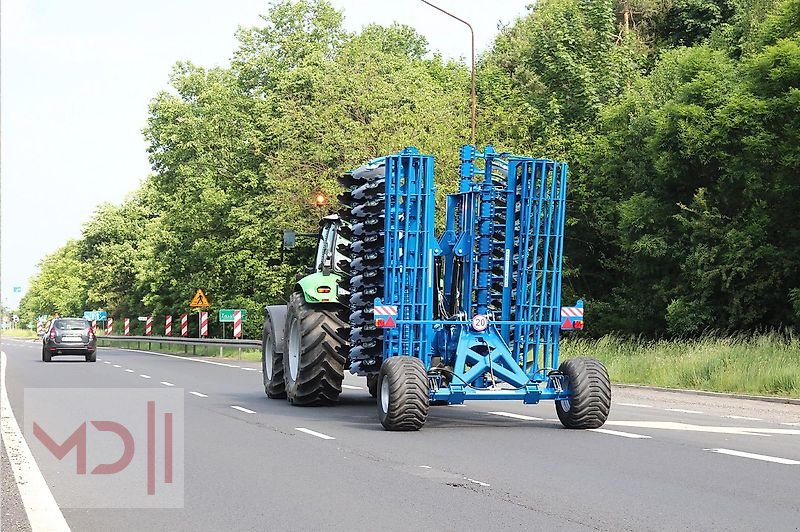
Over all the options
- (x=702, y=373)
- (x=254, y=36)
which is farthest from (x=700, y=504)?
(x=254, y=36)

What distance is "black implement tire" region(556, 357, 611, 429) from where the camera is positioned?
1428 centimetres

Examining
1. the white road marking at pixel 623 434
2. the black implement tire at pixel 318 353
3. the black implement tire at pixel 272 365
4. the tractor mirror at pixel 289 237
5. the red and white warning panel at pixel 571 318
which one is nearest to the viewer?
the white road marking at pixel 623 434

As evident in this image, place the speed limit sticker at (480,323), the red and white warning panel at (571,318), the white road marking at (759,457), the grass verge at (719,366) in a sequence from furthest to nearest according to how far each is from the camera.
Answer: the grass verge at (719,366) < the red and white warning panel at (571,318) < the speed limit sticker at (480,323) < the white road marking at (759,457)

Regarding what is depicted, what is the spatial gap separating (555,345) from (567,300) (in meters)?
35.0

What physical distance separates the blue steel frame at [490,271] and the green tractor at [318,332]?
9.06 ft

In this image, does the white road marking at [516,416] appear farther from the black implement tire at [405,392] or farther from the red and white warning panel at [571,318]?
the black implement tire at [405,392]

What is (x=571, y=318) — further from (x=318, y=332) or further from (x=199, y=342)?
(x=199, y=342)

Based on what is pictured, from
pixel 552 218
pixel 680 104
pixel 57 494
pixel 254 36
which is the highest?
pixel 254 36

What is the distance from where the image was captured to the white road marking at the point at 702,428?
14.5 metres

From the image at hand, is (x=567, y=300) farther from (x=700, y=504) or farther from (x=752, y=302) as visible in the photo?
Result: (x=700, y=504)

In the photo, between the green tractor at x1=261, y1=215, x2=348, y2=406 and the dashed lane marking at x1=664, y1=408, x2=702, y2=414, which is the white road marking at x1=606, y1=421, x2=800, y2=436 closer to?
the dashed lane marking at x1=664, y1=408, x2=702, y2=414

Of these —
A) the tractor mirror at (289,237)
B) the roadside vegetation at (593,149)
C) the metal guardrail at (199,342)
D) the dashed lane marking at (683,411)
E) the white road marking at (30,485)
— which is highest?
the roadside vegetation at (593,149)

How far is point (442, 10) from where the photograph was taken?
33.3 metres

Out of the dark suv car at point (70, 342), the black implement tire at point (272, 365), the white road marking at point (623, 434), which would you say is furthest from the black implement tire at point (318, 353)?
the dark suv car at point (70, 342)
